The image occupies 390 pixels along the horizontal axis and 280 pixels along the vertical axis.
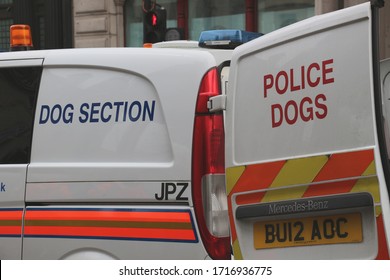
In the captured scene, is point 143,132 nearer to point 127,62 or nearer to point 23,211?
point 127,62

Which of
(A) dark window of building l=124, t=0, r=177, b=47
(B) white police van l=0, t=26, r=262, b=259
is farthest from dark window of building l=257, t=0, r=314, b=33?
(B) white police van l=0, t=26, r=262, b=259

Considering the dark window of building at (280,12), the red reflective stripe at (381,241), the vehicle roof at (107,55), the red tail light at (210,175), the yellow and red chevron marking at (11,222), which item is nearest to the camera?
the red reflective stripe at (381,241)

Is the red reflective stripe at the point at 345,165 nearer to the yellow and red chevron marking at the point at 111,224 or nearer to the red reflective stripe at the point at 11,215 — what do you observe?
the yellow and red chevron marking at the point at 111,224

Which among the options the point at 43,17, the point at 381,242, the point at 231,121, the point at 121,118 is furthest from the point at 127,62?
the point at 43,17

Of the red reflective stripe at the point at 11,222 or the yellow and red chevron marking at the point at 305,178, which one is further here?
the red reflective stripe at the point at 11,222

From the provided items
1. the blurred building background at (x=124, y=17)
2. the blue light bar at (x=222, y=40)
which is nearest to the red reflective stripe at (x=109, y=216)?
the blue light bar at (x=222, y=40)

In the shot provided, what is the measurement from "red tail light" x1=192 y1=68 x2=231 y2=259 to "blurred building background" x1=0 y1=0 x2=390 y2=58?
10.5 meters

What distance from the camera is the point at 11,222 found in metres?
4.08

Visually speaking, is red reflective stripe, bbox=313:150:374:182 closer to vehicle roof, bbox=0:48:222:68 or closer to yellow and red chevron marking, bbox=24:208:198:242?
yellow and red chevron marking, bbox=24:208:198:242

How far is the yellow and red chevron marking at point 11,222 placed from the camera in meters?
4.05

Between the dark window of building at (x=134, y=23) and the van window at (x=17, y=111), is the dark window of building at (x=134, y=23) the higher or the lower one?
the higher one

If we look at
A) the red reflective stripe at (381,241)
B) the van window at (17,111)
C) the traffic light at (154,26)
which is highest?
the traffic light at (154,26)

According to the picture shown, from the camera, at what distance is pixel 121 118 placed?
3830 mm

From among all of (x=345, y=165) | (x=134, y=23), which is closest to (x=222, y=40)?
(x=345, y=165)
